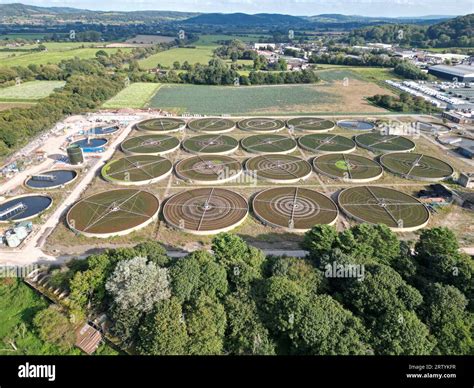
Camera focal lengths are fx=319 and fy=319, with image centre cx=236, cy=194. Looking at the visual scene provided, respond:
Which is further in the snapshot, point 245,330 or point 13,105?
point 13,105

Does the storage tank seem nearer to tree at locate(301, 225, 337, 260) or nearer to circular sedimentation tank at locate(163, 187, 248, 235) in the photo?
circular sedimentation tank at locate(163, 187, 248, 235)

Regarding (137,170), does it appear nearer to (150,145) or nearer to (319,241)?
(150,145)

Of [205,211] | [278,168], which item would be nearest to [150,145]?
[278,168]

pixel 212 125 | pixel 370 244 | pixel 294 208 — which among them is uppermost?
pixel 212 125

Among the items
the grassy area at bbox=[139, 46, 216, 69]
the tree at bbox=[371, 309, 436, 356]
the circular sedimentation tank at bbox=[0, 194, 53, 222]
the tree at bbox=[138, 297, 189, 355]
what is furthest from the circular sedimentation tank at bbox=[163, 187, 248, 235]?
the grassy area at bbox=[139, 46, 216, 69]

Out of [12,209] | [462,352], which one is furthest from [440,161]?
[12,209]

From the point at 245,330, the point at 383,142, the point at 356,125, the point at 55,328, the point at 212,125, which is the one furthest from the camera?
the point at 356,125
